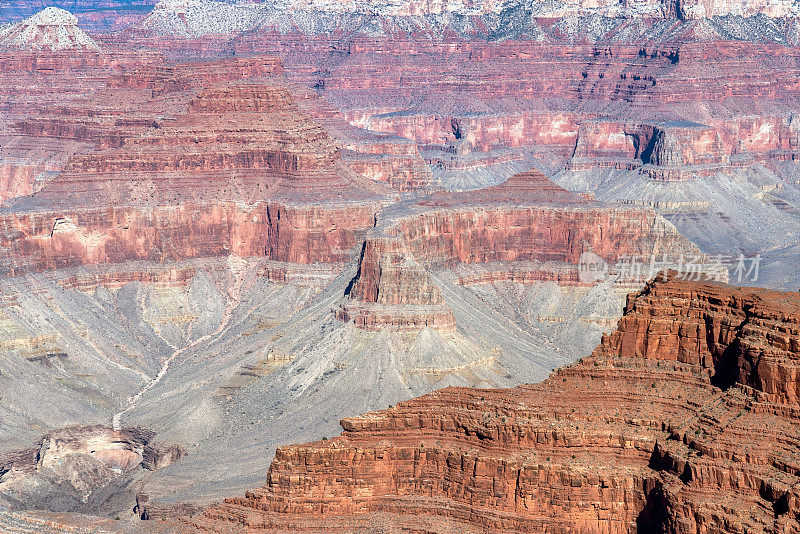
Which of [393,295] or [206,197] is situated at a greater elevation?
[393,295]

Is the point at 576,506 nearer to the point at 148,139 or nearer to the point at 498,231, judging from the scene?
the point at 498,231

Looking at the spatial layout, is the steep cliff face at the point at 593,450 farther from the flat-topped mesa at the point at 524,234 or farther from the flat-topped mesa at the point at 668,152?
Result: the flat-topped mesa at the point at 668,152

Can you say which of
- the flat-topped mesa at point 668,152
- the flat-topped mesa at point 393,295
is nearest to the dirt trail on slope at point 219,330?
the flat-topped mesa at point 393,295

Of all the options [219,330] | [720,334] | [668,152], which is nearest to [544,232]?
[219,330]

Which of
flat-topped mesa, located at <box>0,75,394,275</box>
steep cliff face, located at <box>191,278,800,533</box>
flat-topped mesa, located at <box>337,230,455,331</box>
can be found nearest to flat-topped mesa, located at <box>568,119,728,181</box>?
flat-topped mesa, located at <box>0,75,394,275</box>

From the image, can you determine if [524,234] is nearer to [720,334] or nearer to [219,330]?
[219,330]

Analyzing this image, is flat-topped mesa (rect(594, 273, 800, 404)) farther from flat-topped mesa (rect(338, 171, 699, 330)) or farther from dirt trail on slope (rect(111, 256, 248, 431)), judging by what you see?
flat-topped mesa (rect(338, 171, 699, 330))

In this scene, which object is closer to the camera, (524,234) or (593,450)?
(593,450)
